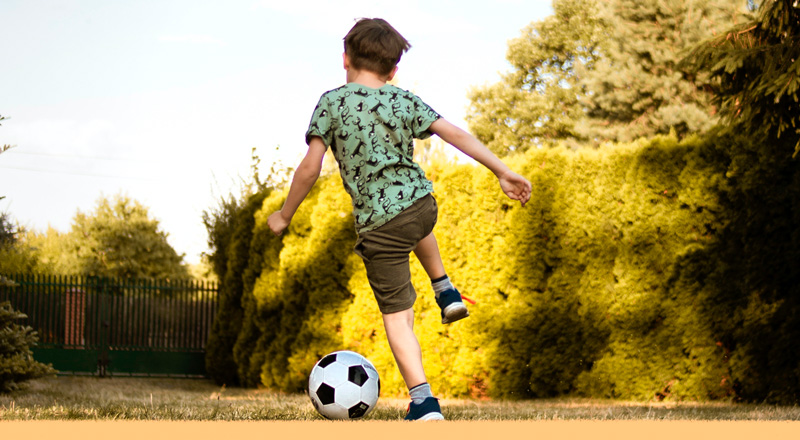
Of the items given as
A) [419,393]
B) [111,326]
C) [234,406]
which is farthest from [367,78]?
[111,326]

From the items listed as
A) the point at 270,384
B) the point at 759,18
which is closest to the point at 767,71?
the point at 759,18

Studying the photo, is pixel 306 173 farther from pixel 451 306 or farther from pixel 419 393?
pixel 419 393

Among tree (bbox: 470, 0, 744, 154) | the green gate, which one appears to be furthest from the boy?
tree (bbox: 470, 0, 744, 154)

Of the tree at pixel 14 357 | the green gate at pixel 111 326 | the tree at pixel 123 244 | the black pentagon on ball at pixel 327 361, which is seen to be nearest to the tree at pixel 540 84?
the tree at pixel 123 244

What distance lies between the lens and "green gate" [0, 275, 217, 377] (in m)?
13.0

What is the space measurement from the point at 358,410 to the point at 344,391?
0.12m

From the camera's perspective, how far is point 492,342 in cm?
851

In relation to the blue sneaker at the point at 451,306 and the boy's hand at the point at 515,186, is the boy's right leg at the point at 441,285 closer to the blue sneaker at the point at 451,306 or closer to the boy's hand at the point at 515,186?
the blue sneaker at the point at 451,306

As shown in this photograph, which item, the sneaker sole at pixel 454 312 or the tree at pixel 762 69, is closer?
the sneaker sole at pixel 454 312

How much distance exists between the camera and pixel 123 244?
77.6 feet

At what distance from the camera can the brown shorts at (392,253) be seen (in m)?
3.21

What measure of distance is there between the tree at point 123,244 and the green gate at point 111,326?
31.3 feet

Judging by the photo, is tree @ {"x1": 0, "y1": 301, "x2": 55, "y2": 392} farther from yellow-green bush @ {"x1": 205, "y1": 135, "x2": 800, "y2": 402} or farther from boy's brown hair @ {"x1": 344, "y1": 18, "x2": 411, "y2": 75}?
boy's brown hair @ {"x1": 344, "y1": 18, "x2": 411, "y2": 75}

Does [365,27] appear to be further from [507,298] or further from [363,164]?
[507,298]
